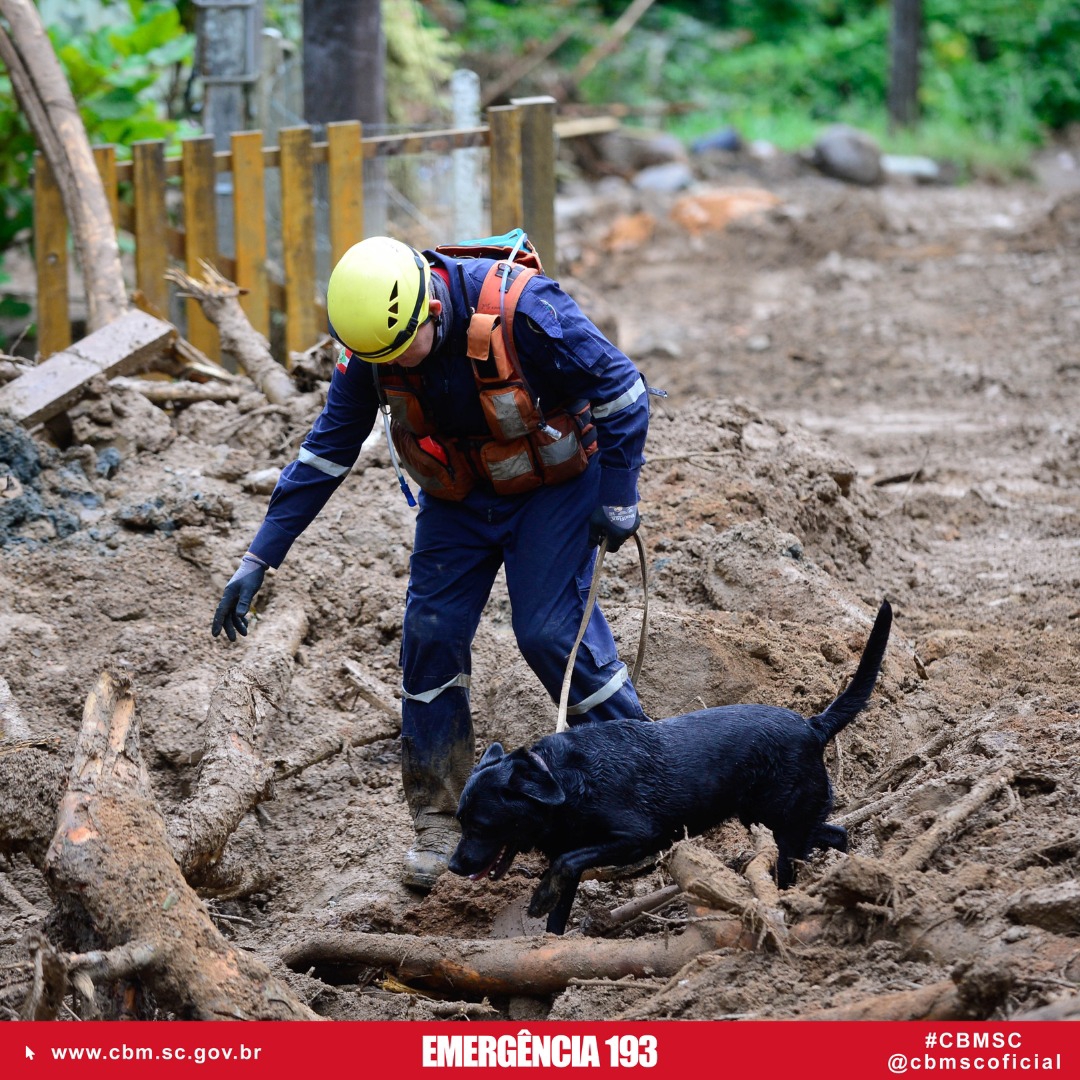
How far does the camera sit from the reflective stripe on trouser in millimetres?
4434

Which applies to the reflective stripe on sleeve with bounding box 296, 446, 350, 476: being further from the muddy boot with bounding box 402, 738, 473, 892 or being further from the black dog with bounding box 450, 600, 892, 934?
the black dog with bounding box 450, 600, 892, 934

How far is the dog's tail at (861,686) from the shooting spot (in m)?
4.07

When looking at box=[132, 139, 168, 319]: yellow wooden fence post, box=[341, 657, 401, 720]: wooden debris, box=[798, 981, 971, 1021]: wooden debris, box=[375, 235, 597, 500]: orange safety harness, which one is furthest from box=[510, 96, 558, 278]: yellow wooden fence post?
box=[798, 981, 971, 1021]: wooden debris

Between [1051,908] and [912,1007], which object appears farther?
[1051,908]

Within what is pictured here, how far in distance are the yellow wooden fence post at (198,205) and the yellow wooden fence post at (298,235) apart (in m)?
0.42

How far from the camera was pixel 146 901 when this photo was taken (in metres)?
3.38

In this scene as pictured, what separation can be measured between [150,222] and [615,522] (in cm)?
484

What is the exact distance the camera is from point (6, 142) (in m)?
8.43

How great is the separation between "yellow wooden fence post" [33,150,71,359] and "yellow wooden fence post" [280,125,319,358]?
4.25 ft

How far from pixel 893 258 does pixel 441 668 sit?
11.4 metres

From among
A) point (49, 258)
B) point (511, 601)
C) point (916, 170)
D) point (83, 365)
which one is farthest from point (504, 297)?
point (916, 170)

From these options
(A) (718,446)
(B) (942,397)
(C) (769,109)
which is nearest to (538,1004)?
(A) (718,446)

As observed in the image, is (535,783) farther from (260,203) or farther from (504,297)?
(260,203)

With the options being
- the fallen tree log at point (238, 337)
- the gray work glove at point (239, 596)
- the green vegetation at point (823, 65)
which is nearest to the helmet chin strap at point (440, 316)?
the gray work glove at point (239, 596)
